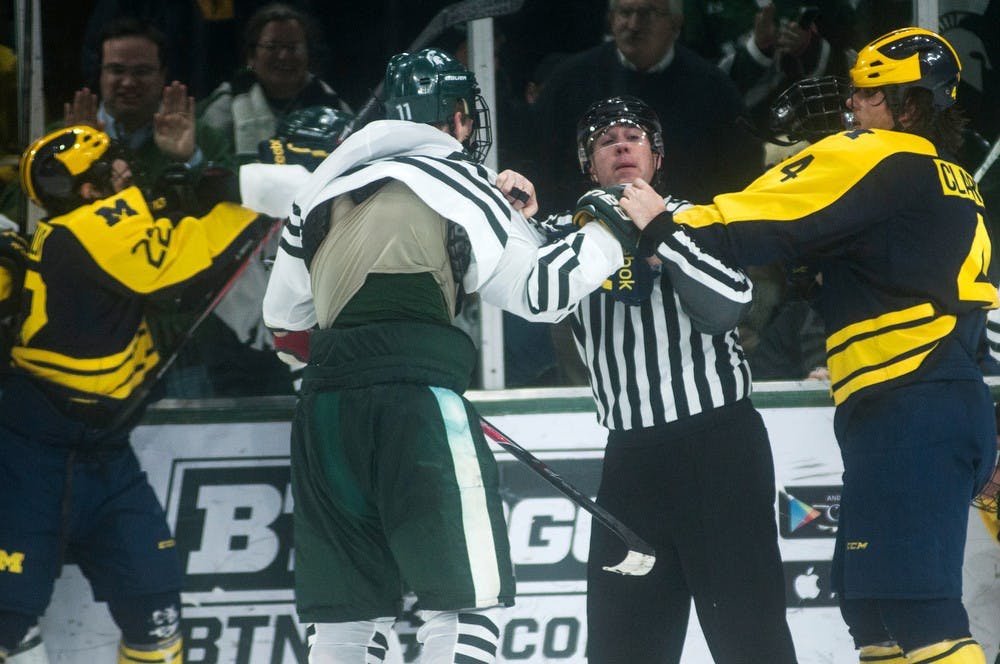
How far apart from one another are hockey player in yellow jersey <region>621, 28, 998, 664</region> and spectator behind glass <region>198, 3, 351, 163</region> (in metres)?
1.54

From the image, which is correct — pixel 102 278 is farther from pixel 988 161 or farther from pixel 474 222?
pixel 988 161

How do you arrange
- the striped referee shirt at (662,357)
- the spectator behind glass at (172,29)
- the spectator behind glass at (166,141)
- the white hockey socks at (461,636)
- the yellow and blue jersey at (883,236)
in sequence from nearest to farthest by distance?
1. the white hockey socks at (461,636)
2. the yellow and blue jersey at (883,236)
3. the striped referee shirt at (662,357)
4. the spectator behind glass at (166,141)
5. the spectator behind glass at (172,29)

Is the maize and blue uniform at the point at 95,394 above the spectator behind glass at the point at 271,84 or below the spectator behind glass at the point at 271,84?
below

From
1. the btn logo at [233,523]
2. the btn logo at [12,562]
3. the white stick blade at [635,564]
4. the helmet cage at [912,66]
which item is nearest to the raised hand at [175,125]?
the btn logo at [233,523]

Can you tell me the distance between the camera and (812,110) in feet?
11.2

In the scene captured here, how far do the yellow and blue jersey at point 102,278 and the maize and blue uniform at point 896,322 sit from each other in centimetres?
135

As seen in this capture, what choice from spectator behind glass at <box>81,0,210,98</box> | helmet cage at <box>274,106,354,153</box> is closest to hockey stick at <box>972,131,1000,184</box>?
helmet cage at <box>274,106,354,153</box>

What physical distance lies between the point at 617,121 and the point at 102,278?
4.60 feet

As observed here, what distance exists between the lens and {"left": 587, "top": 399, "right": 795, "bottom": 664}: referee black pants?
2.73m

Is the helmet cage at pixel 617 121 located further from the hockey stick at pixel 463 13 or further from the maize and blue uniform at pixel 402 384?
the hockey stick at pixel 463 13

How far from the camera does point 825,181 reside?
2590 mm

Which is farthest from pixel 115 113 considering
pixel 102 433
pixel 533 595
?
pixel 533 595

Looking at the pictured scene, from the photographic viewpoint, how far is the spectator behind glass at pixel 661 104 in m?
3.82

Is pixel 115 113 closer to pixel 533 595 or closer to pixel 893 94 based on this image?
pixel 533 595
